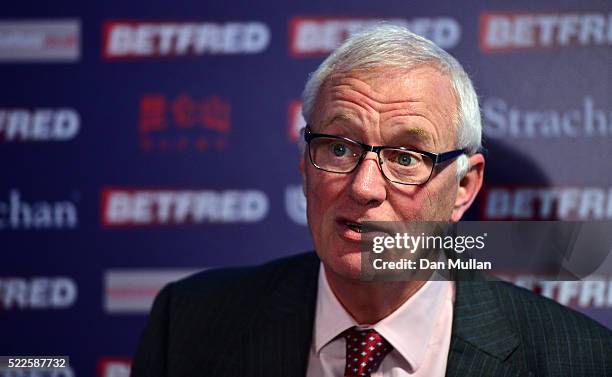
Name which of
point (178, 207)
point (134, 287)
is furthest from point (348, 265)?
point (134, 287)

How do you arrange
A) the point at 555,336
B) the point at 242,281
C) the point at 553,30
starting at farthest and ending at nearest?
1. the point at 553,30
2. the point at 242,281
3. the point at 555,336

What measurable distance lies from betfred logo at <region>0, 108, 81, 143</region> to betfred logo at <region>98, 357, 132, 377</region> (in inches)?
34.4

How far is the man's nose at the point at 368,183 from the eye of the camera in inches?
61.8

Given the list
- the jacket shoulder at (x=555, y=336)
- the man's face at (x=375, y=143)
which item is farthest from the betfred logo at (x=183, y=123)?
the jacket shoulder at (x=555, y=336)

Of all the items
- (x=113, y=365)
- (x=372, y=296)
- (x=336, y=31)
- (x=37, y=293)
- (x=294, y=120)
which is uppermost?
(x=336, y=31)

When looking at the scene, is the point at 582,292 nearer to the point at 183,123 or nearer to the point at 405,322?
the point at 405,322

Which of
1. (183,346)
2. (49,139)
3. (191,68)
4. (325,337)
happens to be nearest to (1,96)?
(49,139)

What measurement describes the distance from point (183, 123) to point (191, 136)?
0.20ft

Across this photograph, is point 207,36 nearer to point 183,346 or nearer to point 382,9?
point 382,9

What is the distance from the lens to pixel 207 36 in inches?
105

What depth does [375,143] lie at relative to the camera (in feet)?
5.35

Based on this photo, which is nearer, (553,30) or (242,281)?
(242,281)

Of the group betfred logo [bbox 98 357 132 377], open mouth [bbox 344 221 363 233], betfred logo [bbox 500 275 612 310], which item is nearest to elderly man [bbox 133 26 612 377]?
open mouth [bbox 344 221 363 233]

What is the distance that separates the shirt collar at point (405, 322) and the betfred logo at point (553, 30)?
110cm
